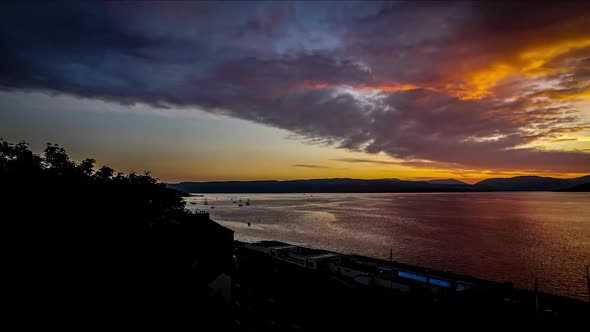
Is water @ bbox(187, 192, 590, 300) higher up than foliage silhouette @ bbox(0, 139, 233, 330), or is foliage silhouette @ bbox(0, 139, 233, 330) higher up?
foliage silhouette @ bbox(0, 139, 233, 330)

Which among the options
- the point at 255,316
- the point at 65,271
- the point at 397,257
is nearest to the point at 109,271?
the point at 65,271

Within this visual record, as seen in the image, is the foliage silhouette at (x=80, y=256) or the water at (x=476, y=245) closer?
the foliage silhouette at (x=80, y=256)

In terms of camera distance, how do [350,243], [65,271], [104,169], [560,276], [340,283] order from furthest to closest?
1. [350,243]
2. [560,276]
3. [340,283]
4. [104,169]
5. [65,271]

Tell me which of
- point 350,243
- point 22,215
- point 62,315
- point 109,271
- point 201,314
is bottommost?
point 350,243

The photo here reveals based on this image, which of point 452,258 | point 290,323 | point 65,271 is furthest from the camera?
point 452,258

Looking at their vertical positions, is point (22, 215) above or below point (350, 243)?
above

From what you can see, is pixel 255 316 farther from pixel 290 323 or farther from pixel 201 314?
pixel 201 314

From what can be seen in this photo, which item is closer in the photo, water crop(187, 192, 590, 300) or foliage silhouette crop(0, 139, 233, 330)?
foliage silhouette crop(0, 139, 233, 330)

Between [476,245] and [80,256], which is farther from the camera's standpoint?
[476,245]

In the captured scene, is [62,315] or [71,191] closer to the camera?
[62,315]

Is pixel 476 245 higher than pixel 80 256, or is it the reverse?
pixel 80 256

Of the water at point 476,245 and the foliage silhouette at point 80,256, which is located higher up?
the foliage silhouette at point 80,256
